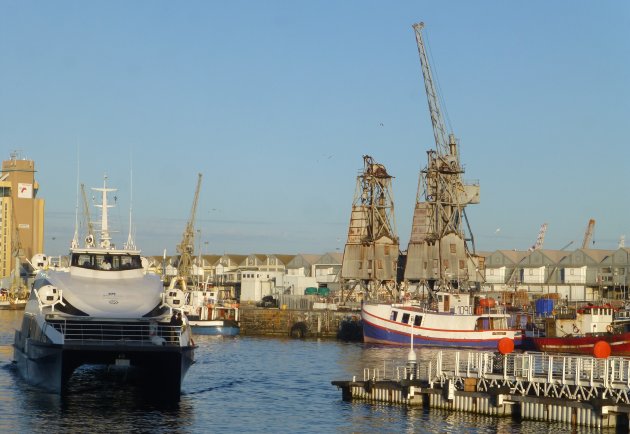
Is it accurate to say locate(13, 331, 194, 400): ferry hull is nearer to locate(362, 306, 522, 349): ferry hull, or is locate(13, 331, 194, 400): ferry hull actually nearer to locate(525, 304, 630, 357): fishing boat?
locate(525, 304, 630, 357): fishing boat

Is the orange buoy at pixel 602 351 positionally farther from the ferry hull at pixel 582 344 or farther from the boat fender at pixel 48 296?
the ferry hull at pixel 582 344

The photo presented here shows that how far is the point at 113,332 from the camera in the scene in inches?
2190

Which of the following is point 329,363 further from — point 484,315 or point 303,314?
point 303,314

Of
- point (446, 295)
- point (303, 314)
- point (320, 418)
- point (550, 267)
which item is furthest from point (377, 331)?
point (550, 267)

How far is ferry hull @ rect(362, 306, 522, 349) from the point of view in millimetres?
112062

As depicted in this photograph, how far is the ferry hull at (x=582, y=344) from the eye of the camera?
97.0 meters

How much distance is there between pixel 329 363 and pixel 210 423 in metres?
40.0

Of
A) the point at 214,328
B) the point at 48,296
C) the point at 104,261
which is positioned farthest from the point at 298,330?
the point at 48,296

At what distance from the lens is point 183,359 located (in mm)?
57219

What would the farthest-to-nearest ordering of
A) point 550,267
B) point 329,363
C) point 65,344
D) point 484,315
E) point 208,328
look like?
point 550,267, point 208,328, point 484,315, point 329,363, point 65,344

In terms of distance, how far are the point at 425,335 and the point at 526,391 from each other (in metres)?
62.7

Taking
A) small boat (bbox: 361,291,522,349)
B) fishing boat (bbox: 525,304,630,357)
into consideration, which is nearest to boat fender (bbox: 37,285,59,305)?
fishing boat (bbox: 525,304,630,357)

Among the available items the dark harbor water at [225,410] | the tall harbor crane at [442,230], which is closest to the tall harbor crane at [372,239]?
the tall harbor crane at [442,230]

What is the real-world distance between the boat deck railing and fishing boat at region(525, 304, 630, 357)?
54077 mm
